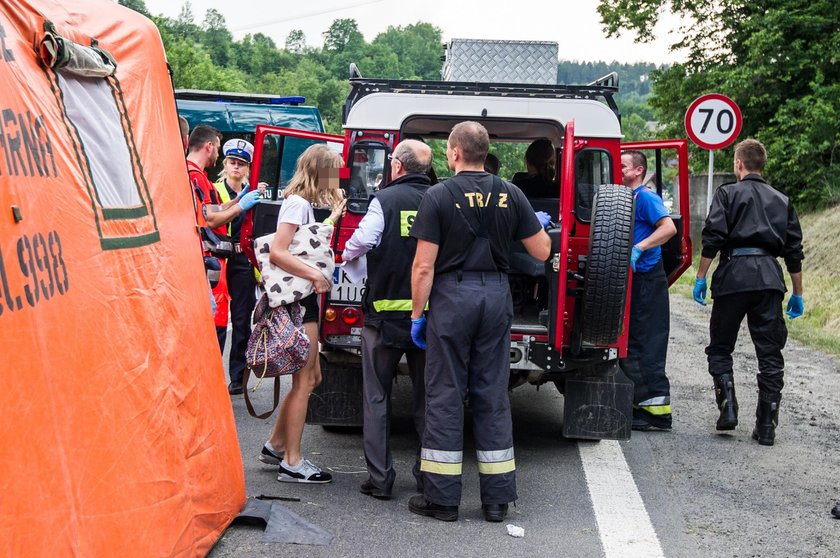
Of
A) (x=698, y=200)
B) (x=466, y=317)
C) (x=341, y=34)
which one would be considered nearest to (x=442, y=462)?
(x=466, y=317)

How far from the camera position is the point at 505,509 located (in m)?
5.59

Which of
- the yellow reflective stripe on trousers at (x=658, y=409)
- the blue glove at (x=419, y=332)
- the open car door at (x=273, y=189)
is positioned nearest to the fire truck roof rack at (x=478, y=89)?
the open car door at (x=273, y=189)

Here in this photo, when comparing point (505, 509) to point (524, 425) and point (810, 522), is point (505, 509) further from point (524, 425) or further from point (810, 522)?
point (524, 425)

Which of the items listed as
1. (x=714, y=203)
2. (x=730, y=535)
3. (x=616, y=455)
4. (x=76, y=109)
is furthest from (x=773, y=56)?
(x=76, y=109)

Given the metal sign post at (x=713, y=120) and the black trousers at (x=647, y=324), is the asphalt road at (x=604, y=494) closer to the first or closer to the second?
the black trousers at (x=647, y=324)

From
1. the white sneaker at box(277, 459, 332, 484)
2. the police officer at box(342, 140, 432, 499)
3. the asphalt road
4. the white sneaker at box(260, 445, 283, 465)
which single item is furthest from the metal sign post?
the white sneaker at box(277, 459, 332, 484)

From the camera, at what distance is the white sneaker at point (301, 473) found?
6086mm

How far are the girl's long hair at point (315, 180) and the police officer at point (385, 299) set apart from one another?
0.32 m

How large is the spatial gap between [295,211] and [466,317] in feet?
3.77

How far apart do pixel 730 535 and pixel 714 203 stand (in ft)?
10.00

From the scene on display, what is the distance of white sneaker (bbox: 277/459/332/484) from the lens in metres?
6.09

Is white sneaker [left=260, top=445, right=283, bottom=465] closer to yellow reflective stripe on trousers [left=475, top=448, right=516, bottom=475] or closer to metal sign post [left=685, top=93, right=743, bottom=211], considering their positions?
yellow reflective stripe on trousers [left=475, top=448, right=516, bottom=475]

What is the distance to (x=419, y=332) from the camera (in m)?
5.76

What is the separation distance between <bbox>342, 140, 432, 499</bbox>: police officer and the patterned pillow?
0.44 feet
